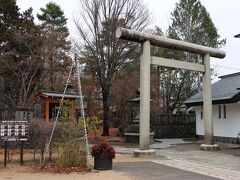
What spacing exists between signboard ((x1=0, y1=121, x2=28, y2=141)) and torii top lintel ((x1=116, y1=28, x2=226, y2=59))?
5.82 meters

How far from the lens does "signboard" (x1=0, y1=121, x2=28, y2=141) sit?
13086 millimetres

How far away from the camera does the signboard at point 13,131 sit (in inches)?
515

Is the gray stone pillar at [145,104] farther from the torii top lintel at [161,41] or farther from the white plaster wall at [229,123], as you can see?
the white plaster wall at [229,123]

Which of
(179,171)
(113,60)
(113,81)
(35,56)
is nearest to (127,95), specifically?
(113,81)

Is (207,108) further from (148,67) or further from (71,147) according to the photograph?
(71,147)

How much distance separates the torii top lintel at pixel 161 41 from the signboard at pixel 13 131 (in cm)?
582

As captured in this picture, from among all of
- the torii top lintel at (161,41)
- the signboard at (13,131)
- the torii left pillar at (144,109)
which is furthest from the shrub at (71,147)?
the torii top lintel at (161,41)

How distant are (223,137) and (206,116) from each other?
18.0ft

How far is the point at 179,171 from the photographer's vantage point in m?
11.7

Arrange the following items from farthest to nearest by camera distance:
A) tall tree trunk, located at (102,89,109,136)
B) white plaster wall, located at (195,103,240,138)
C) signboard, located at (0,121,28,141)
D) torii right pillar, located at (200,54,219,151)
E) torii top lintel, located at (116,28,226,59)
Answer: tall tree trunk, located at (102,89,109,136) → white plaster wall, located at (195,103,240,138) → torii right pillar, located at (200,54,219,151) → torii top lintel, located at (116,28,226,59) → signboard, located at (0,121,28,141)

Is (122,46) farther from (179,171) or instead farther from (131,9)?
(179,171)

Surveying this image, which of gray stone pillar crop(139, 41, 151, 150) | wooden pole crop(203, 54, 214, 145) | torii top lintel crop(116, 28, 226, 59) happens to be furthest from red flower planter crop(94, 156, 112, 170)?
wooden pole crop(203, 54, 214, 145)

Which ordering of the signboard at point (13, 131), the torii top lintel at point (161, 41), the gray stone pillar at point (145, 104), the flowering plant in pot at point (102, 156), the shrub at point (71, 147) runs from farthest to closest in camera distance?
the gray stone pillar at point (145, 104), the torii top lintel at point (161, 41), the signboard at point (13, 131), the shrub at point (71, 147), the flowering plant in pot at point (102, 156)

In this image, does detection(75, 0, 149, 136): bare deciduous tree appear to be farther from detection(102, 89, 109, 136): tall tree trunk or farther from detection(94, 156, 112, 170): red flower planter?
detection(94, 156, 112, 170): red flower planter
